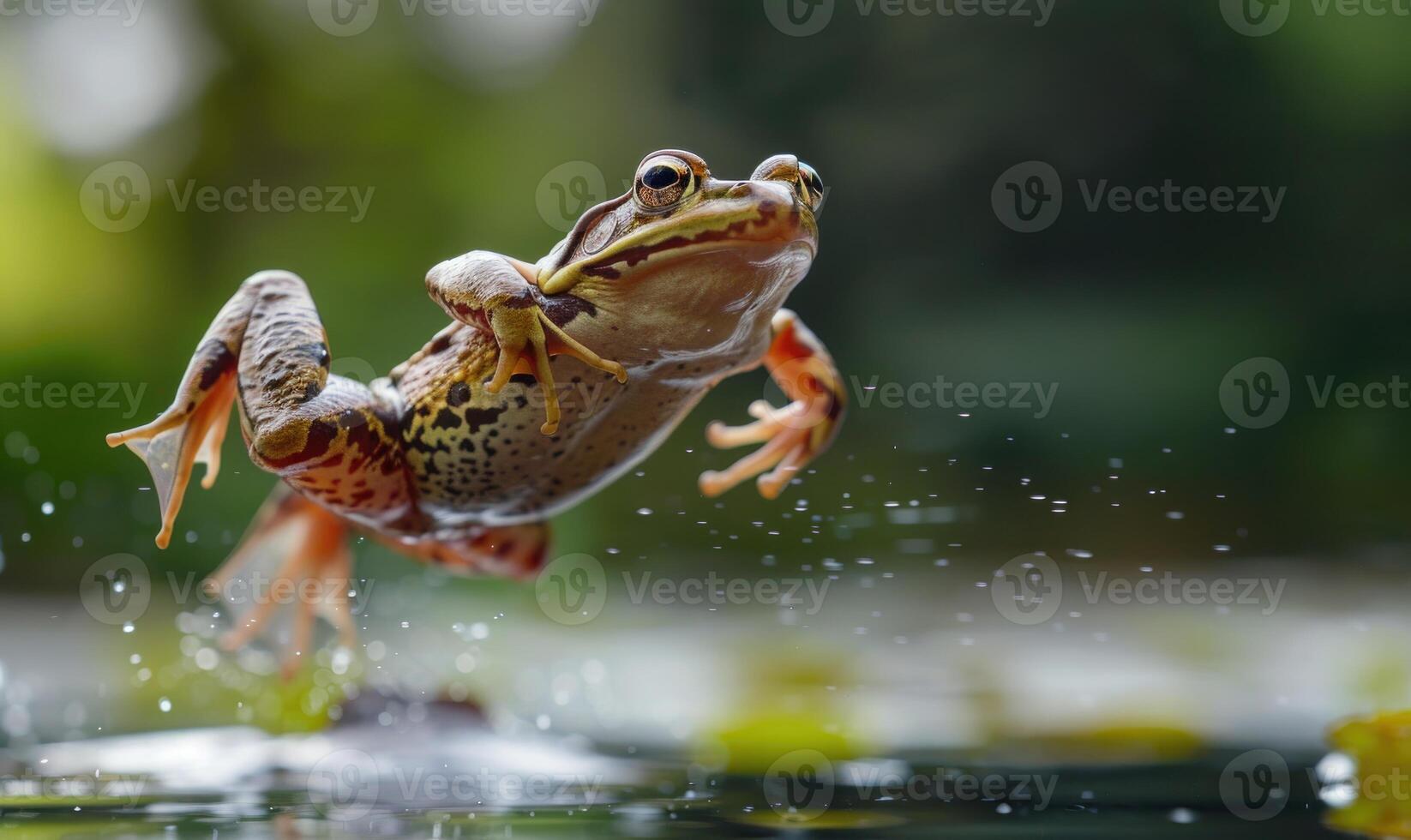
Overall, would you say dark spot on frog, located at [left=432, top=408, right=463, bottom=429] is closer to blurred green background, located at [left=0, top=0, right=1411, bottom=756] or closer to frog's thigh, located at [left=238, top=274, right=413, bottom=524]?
frog's thigh, located at [left=238, top=274, right=413, bottom=524]

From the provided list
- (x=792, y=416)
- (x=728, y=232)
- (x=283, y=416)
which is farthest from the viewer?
(x=792, y=416)

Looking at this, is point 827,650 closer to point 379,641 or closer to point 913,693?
point 913,693

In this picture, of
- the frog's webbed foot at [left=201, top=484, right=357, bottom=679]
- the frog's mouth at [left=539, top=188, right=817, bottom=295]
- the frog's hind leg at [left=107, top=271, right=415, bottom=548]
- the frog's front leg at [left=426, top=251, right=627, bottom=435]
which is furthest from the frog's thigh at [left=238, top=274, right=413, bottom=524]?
the frog's webbed foot at [left=201, top=484, right=357, bottom=679]

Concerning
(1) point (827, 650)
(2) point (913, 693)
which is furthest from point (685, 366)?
(1) point (827, 650)

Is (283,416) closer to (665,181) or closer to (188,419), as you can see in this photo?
(188,419)

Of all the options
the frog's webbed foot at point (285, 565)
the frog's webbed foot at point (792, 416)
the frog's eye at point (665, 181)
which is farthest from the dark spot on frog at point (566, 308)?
the frog's webbed foot at point (285, 565)

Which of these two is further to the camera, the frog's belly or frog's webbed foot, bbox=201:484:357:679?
frog's webbed foot, bbox=201:484:357:679

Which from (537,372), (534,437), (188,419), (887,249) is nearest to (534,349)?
(537,372)
